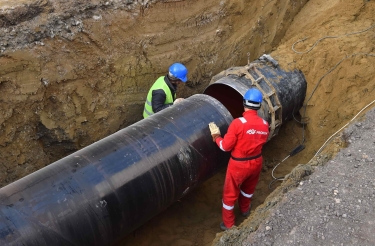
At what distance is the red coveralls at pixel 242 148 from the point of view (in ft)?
15.3

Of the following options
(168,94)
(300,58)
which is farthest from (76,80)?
(300,58)

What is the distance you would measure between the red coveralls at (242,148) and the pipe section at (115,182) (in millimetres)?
249

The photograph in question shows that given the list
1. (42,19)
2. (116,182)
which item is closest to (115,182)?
(116,182)

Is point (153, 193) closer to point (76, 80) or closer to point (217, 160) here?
point (217, 160)

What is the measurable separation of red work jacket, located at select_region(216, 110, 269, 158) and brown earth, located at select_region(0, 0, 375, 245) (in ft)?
3.01

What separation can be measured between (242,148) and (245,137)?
0.59 feet

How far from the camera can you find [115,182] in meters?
3.89

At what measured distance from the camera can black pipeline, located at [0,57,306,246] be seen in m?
3.46

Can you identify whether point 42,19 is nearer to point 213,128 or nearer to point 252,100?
point 213,128

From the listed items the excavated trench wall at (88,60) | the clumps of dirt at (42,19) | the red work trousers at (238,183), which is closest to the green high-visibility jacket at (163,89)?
the excavated trench wall at (88,60)

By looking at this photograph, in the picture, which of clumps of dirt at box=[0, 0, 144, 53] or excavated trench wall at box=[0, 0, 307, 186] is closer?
clumps of dirt at box=[0, 0, 144, 53]

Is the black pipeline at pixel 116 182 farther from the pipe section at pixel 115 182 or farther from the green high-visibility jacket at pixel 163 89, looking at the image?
the green high-visibility jacket at pixel 163 89

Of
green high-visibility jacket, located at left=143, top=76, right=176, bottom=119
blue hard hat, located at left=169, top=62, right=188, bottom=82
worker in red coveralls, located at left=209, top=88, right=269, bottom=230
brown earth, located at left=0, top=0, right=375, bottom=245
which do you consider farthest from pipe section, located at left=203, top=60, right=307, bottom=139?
worker in red coveralls, located at left=209, top=88, right=269, bottom=230

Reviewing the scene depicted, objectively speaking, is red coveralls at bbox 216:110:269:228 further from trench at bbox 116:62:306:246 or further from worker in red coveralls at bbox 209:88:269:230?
trench at bbox 116:62:306:246
